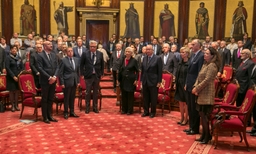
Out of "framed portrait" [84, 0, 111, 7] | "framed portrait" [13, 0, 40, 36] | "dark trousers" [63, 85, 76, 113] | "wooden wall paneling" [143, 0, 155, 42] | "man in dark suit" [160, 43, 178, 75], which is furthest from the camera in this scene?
"framed portrait" [84, 0, 111, 7]

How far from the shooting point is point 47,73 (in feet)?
19.4

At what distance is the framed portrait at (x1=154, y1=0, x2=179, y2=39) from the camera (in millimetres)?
14164

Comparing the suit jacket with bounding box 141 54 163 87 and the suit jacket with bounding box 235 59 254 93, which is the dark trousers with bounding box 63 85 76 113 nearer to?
the suit jacket with bounding box 141 54 163 87

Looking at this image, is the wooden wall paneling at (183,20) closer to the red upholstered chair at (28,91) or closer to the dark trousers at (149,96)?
the dark trousers at (149,96)

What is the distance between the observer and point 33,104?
6.23 m

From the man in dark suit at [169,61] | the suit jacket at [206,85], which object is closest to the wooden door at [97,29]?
the man in dark suit at [169,61]

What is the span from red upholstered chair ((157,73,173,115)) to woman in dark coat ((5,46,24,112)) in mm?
3429

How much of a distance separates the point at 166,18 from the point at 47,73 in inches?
374

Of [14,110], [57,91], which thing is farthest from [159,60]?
[14,110]

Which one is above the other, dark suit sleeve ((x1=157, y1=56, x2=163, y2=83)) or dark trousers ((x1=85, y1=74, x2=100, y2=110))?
dark suit sleeve ((x1=157, y1=56, x2=163, y2=83))

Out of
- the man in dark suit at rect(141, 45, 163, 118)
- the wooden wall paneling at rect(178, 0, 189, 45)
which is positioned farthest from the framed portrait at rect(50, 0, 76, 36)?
the man in dark suit at rect(141, 45, 163, 118)

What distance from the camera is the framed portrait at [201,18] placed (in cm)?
1347

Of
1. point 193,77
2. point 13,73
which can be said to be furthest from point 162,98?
point 13,73

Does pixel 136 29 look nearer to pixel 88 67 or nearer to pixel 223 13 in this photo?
pixel 223 13
